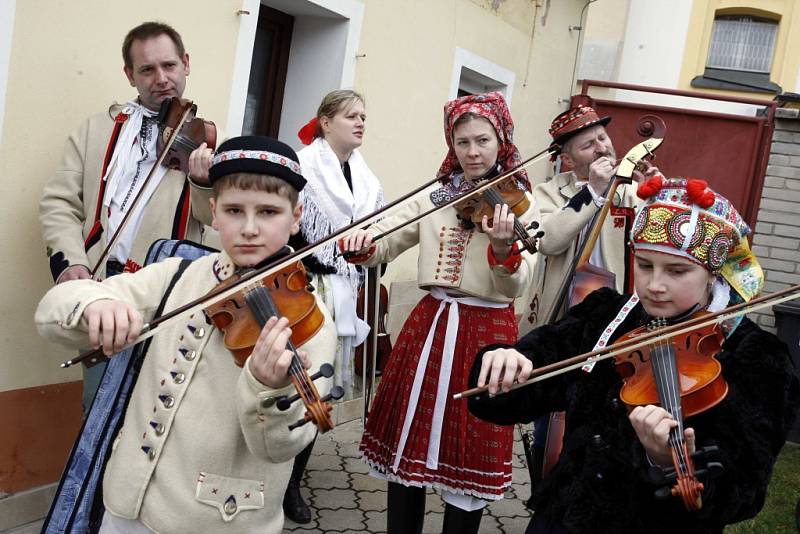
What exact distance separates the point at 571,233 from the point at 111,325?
1.87 m

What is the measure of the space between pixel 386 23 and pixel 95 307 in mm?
A: 3705

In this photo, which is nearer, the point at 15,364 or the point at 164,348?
the point at 164,348

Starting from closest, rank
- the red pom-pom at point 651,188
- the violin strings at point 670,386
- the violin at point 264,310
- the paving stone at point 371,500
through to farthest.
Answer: the violin strings at point 670,386 < the violin at point 264,310 < the red pom-pom at point 651,188 < the paving stone at point 371,500

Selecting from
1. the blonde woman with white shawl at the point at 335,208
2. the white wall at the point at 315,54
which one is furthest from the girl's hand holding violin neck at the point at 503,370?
the white wall at the point at 315,54

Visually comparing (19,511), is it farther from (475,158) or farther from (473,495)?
(475,158)

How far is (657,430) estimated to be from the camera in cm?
153

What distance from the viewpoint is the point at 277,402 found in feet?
5.15

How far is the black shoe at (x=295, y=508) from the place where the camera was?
136 inches

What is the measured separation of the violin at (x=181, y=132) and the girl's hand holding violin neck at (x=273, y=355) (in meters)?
1.38

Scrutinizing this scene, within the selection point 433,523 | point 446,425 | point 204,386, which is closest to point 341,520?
point 433,523

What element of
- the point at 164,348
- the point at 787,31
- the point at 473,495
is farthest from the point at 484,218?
the point at 787,31

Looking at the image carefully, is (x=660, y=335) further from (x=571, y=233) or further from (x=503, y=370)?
(x=571, y=233)

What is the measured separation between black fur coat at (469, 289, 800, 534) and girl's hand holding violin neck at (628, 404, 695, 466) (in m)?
0.09

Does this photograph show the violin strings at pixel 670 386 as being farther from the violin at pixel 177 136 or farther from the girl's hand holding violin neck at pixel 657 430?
the violin at pixel 177 136
